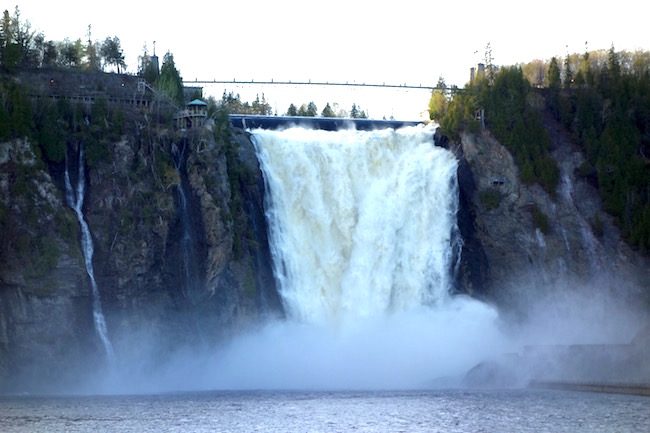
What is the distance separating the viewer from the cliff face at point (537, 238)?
4722 inches

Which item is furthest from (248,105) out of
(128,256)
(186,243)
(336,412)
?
(336,412)

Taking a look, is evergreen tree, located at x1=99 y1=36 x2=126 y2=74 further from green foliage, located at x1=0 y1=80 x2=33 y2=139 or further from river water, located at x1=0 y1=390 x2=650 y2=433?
river water, located at x1=0 y1=390 x2=650 y2=433

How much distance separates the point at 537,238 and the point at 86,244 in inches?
1363

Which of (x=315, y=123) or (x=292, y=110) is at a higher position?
(x=292, y=110)

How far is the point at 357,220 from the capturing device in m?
120

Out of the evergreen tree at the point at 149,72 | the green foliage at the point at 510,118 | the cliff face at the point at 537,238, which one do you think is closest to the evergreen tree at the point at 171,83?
the evergreen tree at the point at 149,72

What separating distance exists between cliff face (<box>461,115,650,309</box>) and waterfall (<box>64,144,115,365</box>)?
→ 97.5 ft

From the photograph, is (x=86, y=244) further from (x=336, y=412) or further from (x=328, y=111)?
(x=328, y=111)

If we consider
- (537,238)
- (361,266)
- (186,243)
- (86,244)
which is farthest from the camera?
(537,238)

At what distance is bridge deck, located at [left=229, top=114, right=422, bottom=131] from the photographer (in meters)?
126

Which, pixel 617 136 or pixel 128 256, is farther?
pixel 617 136

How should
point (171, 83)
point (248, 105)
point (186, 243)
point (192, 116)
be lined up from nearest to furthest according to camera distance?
1. point (186, 243)
2. point (192, 116)
3. point (171, 83)
4. point (248, 105)

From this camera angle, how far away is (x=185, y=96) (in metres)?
121

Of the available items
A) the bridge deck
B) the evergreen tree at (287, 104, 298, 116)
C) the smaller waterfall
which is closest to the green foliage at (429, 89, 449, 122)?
the bridge deck
